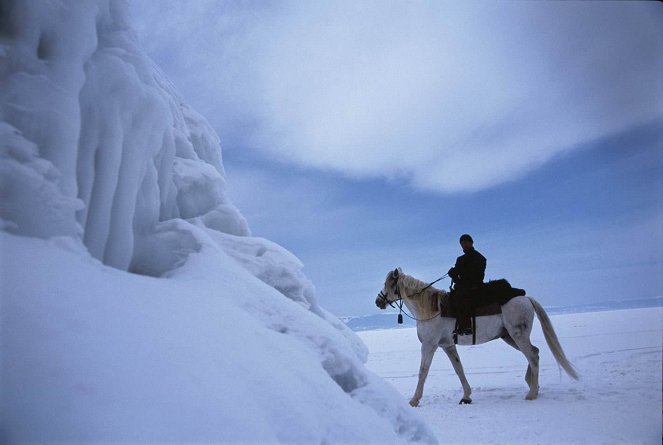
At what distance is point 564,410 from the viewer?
15.0ft

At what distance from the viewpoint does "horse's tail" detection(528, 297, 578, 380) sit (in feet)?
19.3

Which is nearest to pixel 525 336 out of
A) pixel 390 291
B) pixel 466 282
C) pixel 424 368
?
pixel 466 282

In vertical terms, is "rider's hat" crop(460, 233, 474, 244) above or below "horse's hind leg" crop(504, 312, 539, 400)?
above

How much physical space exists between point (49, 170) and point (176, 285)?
111 cm

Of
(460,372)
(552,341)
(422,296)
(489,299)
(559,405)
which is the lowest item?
(559,405)

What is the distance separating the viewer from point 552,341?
6.18m

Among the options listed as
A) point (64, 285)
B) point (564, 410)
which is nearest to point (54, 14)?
point (64, 285)

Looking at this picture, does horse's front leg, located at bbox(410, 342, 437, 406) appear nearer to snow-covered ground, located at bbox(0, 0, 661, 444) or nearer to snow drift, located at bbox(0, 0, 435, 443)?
snow-covered ground, located at bbox(0, 0, 661, 444)

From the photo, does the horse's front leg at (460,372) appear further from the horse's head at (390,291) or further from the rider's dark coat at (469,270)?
the horse's head at (390,291)

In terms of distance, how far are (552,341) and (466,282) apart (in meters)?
1.73

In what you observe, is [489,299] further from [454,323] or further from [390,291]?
[390,291]

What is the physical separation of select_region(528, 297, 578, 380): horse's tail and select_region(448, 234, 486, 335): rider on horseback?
1113 mm

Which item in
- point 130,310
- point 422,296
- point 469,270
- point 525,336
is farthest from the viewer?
point 422,296

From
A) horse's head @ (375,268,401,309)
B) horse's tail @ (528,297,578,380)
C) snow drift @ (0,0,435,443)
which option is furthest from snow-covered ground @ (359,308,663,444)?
horse's head @ (375,268,401,309)
